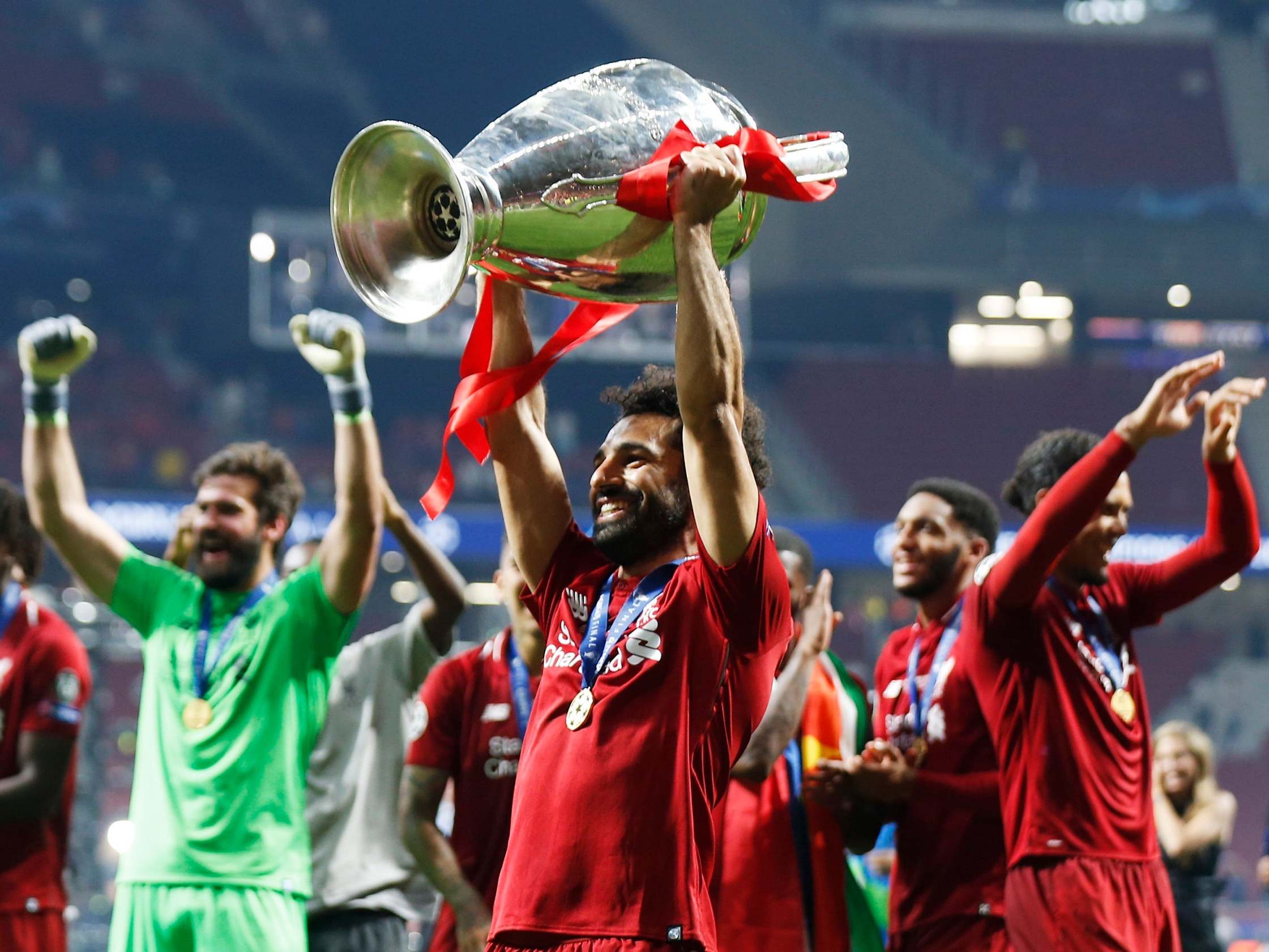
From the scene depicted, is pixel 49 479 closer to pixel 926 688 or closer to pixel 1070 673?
pixel 926 688

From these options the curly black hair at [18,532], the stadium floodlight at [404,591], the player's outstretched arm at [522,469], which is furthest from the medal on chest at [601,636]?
the stadium floodlight at [404,591]

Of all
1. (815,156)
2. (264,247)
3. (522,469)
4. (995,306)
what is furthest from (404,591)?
(815,156)

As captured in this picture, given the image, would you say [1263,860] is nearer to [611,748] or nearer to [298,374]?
[611,748]

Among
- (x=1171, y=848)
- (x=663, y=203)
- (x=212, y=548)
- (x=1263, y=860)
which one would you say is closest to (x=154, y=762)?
(x=212, y=548)

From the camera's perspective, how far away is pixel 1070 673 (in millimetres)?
3852

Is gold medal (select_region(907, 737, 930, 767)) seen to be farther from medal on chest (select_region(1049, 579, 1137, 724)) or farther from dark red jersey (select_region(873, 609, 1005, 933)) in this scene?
medal on chest (select_region(1049, 579, 1137, 724))

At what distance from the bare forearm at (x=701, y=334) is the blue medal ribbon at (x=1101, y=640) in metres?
1.70

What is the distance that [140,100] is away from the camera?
23.4 meters

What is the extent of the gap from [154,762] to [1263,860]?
3439mm

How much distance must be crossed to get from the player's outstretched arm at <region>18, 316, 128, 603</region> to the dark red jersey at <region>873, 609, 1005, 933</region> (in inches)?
86.7

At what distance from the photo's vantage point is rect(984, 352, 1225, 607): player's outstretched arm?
3.51m

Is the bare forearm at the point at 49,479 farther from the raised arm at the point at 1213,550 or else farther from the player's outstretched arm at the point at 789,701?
the raised arm at the point at 1213,550

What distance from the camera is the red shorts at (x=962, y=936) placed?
3916 mm

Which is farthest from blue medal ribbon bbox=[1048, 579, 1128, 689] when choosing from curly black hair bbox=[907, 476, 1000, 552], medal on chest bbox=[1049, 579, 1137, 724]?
curly black hair bbox=[907, 476, 1000, 552]
